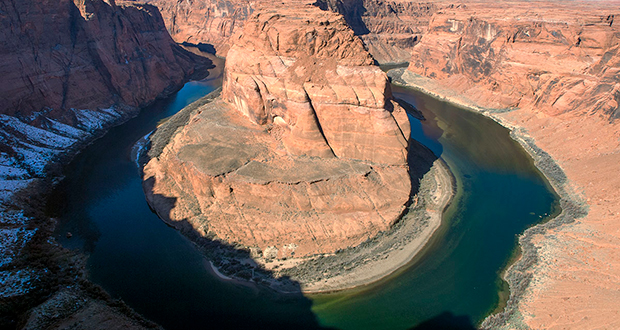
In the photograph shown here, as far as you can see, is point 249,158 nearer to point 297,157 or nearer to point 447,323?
point 297,157

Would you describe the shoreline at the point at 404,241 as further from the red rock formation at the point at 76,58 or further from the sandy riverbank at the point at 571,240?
the red rock formation at the point at 76,58

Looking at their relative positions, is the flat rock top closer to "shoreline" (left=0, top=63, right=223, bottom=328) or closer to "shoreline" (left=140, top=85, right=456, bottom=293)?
"shoreline" (left=140, top=85, right=456, bottom=293)

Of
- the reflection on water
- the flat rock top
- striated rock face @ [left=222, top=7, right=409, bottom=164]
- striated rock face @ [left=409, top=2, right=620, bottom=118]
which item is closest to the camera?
the reflection on water

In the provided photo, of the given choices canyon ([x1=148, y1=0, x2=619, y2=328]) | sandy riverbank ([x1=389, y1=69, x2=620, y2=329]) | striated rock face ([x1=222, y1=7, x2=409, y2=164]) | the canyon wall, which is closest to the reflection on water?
sandy riverbank ([x1=389, y1=69, x2=620, y2=329])

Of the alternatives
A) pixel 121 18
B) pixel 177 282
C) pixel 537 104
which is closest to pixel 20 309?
pixel 177 282

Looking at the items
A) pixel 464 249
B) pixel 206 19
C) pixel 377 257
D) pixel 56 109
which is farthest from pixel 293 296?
pixel 206 19

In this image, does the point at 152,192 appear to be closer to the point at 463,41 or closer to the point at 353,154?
the point at 353,154

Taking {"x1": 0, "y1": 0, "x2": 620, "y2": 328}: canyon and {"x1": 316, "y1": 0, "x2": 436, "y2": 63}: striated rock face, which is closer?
{"x1": 0, "y1": 0, "x2": 620, "y2": 328}: canyon
